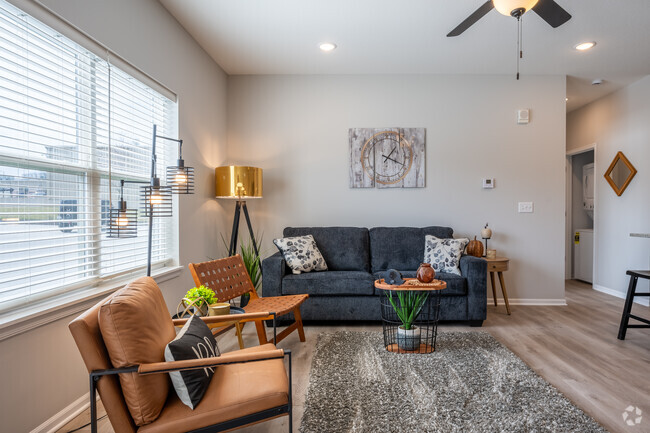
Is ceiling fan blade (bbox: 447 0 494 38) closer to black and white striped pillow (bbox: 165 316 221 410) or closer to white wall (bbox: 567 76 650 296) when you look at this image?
black and white striped pillow (bbox: 165 316 221 410)

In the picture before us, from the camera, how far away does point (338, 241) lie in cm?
404

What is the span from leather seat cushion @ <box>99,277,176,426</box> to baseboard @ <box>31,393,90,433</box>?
907 mm

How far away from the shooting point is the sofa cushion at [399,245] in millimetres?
3994

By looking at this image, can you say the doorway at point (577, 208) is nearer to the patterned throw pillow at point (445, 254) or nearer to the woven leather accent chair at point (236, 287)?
the patterned throw pillow at point (445, 254)

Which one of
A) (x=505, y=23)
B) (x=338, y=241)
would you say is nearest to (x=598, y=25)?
(x=505, y=23)

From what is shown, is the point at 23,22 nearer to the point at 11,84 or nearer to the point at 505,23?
the point at 11,84

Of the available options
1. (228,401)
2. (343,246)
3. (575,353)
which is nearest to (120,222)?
(228,401)

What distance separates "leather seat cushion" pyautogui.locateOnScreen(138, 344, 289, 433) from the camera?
4.45ft

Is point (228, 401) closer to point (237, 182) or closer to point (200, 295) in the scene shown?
point (200, 295)

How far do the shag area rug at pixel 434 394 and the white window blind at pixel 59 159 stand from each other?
1.55m

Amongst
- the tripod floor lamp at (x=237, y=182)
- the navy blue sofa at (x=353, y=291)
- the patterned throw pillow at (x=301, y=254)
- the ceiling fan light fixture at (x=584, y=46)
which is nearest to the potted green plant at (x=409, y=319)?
the navy blue sofa at (x=353, y=291)

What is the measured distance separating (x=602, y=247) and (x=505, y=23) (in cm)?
358

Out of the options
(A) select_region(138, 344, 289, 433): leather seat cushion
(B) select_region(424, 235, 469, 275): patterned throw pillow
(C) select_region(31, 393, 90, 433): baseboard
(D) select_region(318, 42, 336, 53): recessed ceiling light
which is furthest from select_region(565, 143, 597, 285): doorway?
(C) select_region(31, 393, 90, 433): baseboard

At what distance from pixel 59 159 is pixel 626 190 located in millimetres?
5868
